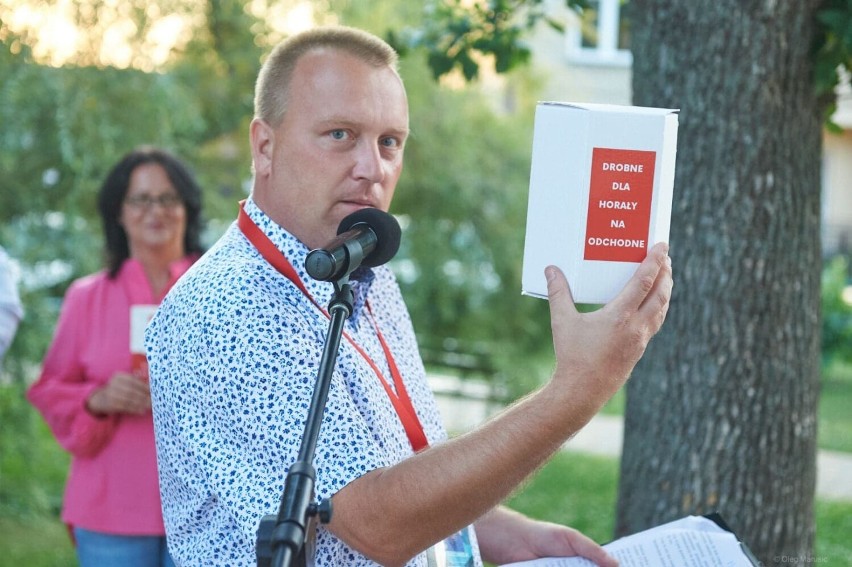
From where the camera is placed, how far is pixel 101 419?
381cm

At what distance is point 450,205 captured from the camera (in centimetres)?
795

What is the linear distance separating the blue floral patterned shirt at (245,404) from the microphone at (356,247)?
6.9 inches

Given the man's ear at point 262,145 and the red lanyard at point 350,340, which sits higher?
the man's ear at point 262,145

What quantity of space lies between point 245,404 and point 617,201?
0.76 metres

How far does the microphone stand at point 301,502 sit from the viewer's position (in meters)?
1.55

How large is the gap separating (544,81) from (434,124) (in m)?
1.20

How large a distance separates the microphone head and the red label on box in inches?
16.0

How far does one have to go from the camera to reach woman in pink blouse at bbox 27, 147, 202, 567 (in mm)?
3701

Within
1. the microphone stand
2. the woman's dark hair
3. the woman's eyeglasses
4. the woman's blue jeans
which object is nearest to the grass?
the woman's dark hair

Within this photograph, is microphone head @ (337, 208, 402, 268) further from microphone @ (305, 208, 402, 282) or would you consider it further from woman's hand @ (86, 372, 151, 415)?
woman's hand @ (86, 372, 151, 415)

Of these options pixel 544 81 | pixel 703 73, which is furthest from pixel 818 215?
pixel 544 81

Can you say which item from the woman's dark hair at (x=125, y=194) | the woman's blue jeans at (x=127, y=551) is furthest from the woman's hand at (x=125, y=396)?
the woman's dark hair at (x=125, y=194)

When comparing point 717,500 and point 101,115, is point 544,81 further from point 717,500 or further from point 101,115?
point 717,500

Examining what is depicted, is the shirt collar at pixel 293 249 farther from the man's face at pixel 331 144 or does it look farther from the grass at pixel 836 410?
the grass at pixel 836 410
